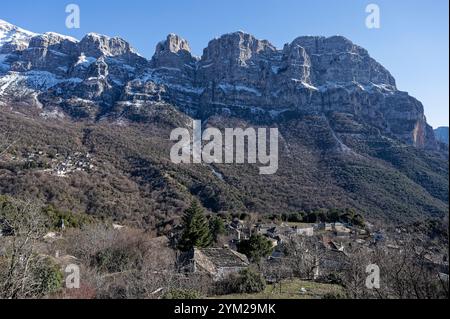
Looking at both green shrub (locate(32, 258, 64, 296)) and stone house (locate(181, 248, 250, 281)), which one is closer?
green shrub (locate(32, 258, 64, 296))

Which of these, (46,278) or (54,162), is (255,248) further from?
(54,162)

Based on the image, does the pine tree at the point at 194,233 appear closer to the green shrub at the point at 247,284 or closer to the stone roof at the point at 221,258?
the stone roof at the point at 221,258

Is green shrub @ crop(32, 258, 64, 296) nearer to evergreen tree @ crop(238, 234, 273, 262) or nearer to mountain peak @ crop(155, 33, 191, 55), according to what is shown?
evergreen tree @ crop(238, 234, 273, 262)

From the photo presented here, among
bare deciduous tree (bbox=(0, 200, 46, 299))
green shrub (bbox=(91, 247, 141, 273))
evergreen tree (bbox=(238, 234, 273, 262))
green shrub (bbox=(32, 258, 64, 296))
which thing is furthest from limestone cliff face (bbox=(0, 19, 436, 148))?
green shrub (bbox=(32, 258, 64, 296))

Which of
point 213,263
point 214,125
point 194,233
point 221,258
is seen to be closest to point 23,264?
point 213,263

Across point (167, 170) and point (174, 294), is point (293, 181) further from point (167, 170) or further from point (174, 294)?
point (174, 294)

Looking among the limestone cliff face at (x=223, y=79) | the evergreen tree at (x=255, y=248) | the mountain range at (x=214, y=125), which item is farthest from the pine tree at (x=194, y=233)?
the limestone cliff face at (x=223, y=79)

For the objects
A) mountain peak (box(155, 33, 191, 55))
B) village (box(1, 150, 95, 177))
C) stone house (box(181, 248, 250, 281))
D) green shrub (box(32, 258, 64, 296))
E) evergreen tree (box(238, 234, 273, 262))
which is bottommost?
evergreen tree (box(238, 234, 273, 262))
